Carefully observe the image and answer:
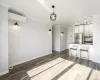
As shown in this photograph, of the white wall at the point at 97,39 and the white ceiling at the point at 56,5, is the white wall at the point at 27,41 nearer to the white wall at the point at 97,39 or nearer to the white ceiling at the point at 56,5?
the white ceiling at the point at 56,5

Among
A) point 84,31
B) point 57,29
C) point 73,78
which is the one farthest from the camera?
point 57,29

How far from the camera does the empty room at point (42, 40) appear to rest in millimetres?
2395

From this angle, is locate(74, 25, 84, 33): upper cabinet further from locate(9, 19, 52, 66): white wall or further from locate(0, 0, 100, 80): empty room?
locate(9, 19, 52, 66): white wall

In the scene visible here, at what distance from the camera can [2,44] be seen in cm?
248

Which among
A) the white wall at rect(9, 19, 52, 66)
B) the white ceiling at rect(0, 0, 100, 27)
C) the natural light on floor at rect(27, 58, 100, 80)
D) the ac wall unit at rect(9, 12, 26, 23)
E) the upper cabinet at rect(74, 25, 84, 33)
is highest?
the white ceiling at rect(0, 0, 100, 27)

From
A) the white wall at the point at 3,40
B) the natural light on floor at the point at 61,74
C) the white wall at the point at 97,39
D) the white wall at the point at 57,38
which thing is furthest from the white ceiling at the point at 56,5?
the white wall at the point at 57,38

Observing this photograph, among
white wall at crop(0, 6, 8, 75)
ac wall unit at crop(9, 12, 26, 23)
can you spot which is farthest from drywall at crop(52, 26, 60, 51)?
white wall at crop(0, 6, 8, 75)

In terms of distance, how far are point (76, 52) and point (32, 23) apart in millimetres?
3753

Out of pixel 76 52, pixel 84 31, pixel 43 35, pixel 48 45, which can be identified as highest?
pixel 84 31

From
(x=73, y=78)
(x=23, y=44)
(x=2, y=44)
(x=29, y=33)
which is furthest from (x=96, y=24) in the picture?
(x=2, y=44)

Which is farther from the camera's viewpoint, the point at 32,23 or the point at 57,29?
the point at 57,29

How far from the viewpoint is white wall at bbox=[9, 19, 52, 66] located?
10.8 feet

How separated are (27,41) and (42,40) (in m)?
1.27

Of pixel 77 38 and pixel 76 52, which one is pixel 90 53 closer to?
pixel 76 52
